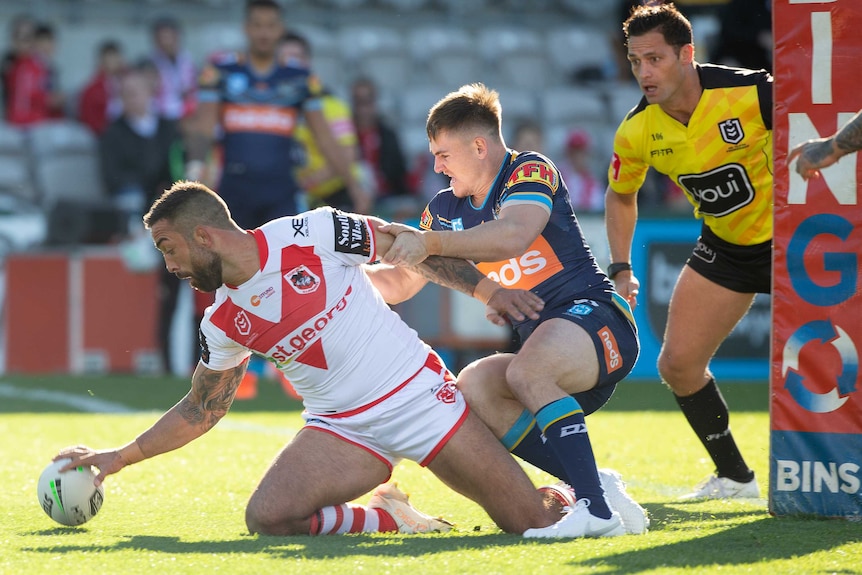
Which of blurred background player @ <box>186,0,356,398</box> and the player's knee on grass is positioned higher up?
blurred background player @ <box>186,0,356,398</box>

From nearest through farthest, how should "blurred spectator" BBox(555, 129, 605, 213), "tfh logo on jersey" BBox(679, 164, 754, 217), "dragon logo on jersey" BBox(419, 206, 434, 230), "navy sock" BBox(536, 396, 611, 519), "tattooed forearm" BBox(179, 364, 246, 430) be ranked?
"navy sock" BBox(536, 396, 611, 519)
"tattooed forearm" BBox(179, 364, 246, 430)
"dragon logo on jersey" BBox(419, 206, 434, 230)
"tfh logo on jersey" BBox(679, 164, 754, 217)
"blurred spectator" BBox(555, 129, 605, 213)

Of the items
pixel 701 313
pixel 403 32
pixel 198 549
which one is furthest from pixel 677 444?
pixel 403 32

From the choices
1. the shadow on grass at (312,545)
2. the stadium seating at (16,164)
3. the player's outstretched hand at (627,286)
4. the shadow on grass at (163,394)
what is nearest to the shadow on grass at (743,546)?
the shadow on grass at (312,545)

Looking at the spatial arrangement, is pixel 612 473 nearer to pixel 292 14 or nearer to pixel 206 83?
pixel 206 83

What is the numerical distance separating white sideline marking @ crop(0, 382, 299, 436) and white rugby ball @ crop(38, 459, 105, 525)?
2.99 metres

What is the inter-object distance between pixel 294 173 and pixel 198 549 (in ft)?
18.8

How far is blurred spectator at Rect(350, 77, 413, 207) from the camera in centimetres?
1280

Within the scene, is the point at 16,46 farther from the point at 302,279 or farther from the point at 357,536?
the point at 357,536

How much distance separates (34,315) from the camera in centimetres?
1145

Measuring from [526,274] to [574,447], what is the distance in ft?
2.92

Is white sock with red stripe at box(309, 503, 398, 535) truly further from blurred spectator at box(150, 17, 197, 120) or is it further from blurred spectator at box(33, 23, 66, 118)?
blurred spectator at box(33, 23, 66, 118)

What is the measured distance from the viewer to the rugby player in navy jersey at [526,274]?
4.87 metres

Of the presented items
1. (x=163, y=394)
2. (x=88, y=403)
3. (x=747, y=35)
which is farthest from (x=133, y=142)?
(x=747, y=35)

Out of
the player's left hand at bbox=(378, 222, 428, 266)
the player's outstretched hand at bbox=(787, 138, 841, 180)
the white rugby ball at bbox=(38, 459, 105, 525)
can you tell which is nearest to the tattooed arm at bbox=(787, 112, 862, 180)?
the player's outstretched hand at bbox=(787, 138, 841, 180)
